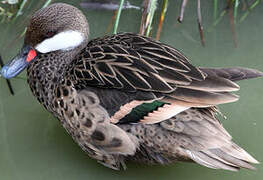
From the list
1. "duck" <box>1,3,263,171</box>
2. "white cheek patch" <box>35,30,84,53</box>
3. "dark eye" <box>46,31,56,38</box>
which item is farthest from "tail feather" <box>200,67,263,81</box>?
"dark eye" <box>46,31,56,38</box>

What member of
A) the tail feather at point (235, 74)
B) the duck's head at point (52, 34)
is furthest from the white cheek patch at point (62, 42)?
the tail feather at point (235, 74)

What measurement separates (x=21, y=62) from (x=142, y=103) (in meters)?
0.75

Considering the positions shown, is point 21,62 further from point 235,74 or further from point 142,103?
point 235,74

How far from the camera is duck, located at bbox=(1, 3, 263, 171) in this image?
2.42 metres

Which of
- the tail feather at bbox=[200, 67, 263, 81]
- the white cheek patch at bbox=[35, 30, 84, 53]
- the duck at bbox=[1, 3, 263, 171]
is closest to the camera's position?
the duck at bbox=[1, 3, 263, 171]

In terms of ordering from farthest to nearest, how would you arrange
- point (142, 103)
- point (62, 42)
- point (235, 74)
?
1. point (62, 42)
2. point (235, 74)
3. point (142, 103)

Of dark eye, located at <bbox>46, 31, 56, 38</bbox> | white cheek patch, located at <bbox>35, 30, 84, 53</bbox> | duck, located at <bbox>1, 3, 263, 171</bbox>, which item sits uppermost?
dark eye, located at <bbox>46, 31, 56, 38</bbox>

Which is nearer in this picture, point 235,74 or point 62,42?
point 235,74

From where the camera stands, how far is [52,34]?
2682 mm

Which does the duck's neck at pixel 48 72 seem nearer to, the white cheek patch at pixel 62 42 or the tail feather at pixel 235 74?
the white cheek patch at pixel 62 42

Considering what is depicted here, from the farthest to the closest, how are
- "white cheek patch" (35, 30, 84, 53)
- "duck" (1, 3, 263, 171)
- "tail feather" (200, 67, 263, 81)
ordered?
"white cheek patch" (35, 30, 84, 53) → "tail feather" (200, 67, 263, 81) → "duck" (1, 3, 263, 171)

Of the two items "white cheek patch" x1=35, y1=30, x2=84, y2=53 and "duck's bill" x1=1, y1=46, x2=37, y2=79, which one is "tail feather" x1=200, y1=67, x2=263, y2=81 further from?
"duck's bill" x1=1, y1=46, x2=37, y2=79

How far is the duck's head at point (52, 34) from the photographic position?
8.72ft

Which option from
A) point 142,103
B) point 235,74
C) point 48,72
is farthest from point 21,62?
point 235,74
